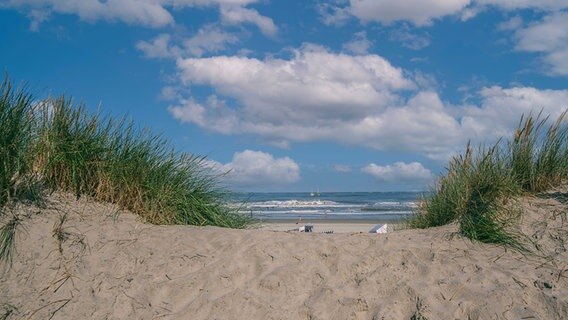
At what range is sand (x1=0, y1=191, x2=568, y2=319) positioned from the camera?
498 centimetres

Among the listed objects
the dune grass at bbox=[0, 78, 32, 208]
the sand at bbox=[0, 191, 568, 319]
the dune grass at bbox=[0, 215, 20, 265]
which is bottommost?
the sand at bbox=[0, 191, 568, 319]

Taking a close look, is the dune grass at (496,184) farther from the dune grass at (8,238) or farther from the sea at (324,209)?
the dune grass at (8,238)

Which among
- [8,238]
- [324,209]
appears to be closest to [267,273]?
[8,238]

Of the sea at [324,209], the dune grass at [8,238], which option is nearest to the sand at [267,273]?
the dune grass at [8,238]

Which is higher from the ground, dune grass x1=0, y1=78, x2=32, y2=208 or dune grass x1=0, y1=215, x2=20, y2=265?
dune grass x1=0, y1=78, x2=32, y2=208

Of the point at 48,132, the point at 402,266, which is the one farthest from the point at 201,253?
the point at 48,132

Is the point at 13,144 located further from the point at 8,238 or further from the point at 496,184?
the point at 496,184

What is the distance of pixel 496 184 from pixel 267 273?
3.14 meters

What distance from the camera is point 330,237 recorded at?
246 inches

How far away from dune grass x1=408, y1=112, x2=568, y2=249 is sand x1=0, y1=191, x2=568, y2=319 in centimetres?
27

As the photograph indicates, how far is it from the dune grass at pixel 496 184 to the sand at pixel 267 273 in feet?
0.89

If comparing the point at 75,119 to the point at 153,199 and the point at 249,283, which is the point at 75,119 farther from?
the point at 249,283

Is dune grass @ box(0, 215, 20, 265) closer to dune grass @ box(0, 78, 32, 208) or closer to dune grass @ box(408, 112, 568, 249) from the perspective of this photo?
dune grass @ box(0, 78, 32, 208)

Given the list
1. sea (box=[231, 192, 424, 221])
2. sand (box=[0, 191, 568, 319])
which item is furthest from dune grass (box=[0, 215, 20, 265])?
sea (box=[231, 192, 424, 221])
